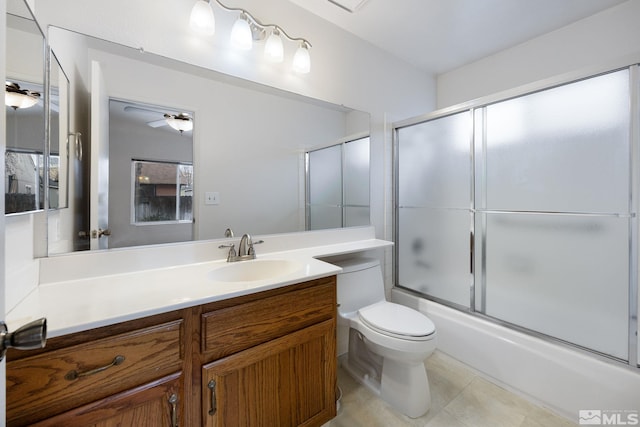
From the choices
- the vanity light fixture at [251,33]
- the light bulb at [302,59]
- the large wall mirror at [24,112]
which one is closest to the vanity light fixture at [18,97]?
the large wall mirror at [24,112]

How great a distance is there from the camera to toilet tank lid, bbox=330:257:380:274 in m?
1.67

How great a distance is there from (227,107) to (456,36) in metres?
1.85

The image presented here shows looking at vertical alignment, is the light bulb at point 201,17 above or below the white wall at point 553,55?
below

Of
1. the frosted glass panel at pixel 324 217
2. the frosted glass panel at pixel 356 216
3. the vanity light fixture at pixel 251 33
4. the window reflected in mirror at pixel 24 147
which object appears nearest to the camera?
the window reflected in mirror at pixel 24 147

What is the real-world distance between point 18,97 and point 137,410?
1007mm

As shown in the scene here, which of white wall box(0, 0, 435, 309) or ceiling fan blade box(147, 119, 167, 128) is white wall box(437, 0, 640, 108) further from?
ceiling fan blade box(147, 119, 167, 128)

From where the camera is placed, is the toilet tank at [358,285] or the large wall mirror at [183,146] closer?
the large wall mirror at [183,146]

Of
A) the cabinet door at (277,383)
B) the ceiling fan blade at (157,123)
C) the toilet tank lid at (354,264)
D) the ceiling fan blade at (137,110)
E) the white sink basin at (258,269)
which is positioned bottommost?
the cabinet door at (277,383)

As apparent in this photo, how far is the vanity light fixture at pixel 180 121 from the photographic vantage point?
1.28m

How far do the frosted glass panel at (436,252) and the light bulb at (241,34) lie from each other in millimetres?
1688

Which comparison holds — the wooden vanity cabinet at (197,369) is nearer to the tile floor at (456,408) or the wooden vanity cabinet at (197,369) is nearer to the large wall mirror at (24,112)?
the tile floor at (456,408)

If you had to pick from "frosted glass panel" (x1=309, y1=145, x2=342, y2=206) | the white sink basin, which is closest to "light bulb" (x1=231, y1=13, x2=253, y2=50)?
"frosted glass panel" (x1=309, y1=145, x2=342, y2=206)

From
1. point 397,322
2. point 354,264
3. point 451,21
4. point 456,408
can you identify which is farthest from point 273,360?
point 451,21

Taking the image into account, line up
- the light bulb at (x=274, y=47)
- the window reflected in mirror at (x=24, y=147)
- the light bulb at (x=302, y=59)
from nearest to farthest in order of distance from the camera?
the window reflected in mirror at (x=24, y=147), the light bulb at (x=274, y=47), the light bulb at (x=302, y=59)
